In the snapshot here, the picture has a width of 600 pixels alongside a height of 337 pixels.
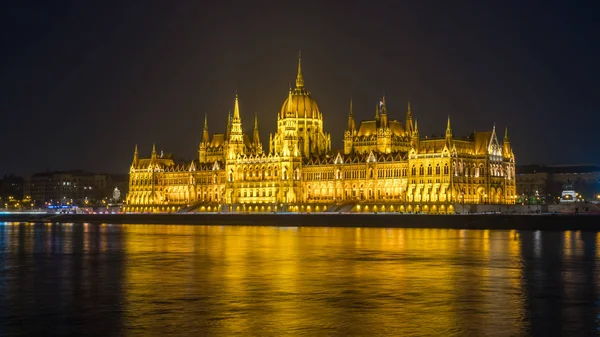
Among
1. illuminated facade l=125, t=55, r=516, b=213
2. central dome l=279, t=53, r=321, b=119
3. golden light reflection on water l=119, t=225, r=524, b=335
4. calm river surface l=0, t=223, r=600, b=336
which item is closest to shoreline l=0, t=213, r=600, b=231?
illuminated facade l=125, t=55, r=516, b=213

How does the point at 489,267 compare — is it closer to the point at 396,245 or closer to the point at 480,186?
the point at 396,245

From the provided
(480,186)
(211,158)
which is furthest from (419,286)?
(211,158)

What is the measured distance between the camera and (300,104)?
159 metres

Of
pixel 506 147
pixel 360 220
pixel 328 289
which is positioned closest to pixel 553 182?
pixel 506 147

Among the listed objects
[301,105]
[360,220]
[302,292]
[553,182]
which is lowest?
[302,292]

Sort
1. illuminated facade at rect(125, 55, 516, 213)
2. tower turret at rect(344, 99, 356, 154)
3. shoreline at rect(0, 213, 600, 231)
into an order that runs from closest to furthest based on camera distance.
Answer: shoreline at rect(0, 213, 600, 231)
illuminated facade at rect(125, 55, 516, 213)
tower turret at rect(344, 99, 356, 154)

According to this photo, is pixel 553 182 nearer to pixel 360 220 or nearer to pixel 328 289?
pixel 360 220

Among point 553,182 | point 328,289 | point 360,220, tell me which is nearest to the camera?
point 328,289

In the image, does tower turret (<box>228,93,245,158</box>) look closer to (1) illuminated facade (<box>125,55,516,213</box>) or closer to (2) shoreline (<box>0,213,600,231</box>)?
(1) illuminated facade (<box>125,55,516,213</box>)

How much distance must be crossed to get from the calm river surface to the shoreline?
1484 inches

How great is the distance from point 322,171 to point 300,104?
620 inches

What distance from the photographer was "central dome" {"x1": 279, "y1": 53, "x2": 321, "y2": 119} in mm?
158125

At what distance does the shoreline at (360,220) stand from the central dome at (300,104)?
1088 inches

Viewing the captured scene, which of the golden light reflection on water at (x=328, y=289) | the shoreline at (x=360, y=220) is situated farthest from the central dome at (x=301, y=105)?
the golden light reflection on water at (x=328, y=289)
